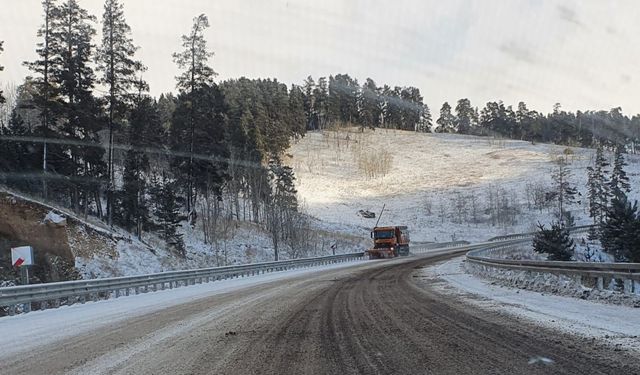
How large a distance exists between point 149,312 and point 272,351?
728 centimetres

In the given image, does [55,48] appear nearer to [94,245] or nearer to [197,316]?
[94,245]

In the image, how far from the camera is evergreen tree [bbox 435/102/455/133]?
624 feet

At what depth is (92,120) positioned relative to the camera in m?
35.0

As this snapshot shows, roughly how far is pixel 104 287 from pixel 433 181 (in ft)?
354

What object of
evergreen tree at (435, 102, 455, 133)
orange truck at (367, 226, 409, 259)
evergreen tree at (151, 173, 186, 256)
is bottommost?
orange truck at (367, 226, 409, 259)

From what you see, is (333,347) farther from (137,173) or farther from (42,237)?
(137,173)

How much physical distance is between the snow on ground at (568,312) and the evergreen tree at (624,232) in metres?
15.8

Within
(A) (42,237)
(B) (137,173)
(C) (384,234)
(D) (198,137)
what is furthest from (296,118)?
(A) (42,237)

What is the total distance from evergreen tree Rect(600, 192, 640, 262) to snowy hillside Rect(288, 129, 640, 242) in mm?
51321

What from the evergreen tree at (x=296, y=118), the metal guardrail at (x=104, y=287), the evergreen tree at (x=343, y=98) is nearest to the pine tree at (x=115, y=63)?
the metal guardrail at (x=104, y=287)

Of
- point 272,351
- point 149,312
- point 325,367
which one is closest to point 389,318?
point 272,351

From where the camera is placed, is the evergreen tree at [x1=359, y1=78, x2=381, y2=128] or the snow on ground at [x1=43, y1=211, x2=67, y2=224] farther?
the evergreen tree at [x1=359, y1=78, x2=381, y2=128]

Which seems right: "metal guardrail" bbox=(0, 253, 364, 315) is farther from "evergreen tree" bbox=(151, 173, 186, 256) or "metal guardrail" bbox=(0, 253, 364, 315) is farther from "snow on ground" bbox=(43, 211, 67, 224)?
"evergreen tree" bbox=(151, 173, 186, 256)

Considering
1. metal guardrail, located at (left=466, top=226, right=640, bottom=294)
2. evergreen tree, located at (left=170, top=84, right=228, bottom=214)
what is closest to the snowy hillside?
evergreen tree, located at (left=170, top=84, right=228, bottom=214)
